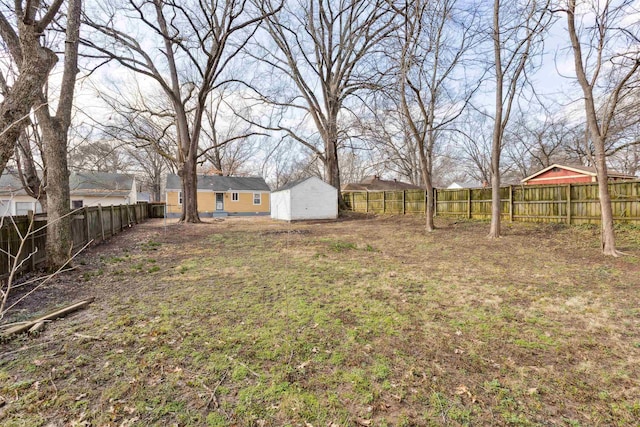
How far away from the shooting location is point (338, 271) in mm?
5996

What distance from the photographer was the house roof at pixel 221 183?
25.4m

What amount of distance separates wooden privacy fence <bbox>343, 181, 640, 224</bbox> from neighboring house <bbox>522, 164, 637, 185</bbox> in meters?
8.99

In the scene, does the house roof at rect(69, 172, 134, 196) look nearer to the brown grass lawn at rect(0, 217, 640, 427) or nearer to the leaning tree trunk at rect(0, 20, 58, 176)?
the leaning tree trunk at rect(0, 20, 58, 176)

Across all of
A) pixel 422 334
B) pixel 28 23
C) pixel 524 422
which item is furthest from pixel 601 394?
pixel 28 23

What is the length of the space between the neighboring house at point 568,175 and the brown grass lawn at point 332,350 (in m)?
18.9

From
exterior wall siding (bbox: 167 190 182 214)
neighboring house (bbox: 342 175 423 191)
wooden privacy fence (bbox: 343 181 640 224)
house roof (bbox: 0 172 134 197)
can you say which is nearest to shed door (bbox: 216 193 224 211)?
exterior wall siding (bbox: 167 190 182 214)

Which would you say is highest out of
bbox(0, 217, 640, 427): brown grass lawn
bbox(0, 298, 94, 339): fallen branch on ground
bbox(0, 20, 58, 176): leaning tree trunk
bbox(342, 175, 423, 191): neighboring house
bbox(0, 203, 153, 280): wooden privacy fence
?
bbox(342, 175, 423, 191): neighboring house

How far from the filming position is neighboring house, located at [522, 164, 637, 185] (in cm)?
1991

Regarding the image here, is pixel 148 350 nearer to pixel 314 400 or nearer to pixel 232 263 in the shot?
pixel 314 400

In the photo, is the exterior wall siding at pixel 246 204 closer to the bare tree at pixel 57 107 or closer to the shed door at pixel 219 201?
the shed door at pixel 219 201

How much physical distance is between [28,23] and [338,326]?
602cm

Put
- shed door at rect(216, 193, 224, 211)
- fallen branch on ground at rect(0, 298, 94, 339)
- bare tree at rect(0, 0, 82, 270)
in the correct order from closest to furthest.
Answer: fallen branch on ground at rect(0, 298, 94, 339) < bare tree at rect(0, 0, 82, 270) < shed door at rect(216, 193, 224, 211)

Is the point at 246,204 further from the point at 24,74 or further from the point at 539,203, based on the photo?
the point at 24,74

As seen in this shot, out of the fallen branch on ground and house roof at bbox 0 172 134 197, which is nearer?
the fallen branch on ground
